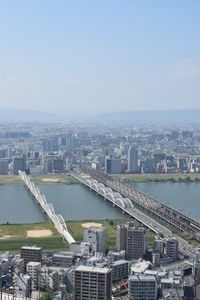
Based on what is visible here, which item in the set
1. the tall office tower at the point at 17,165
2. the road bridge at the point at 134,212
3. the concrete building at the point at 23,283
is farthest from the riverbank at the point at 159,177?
the concrete building at the point at 23,283

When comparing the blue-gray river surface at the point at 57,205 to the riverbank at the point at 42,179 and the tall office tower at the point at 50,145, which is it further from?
the tall office tower at the point at 50,145

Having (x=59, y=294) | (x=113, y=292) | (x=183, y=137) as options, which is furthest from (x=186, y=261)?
(x=183, y=137)

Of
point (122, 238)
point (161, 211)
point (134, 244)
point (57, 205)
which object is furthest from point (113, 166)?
point (134, 244)

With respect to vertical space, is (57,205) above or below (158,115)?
below

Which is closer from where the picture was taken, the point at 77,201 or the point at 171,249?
the point at 171,249

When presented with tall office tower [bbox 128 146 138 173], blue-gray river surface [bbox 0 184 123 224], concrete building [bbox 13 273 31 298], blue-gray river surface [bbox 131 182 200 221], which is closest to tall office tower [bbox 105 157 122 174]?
tall office tower [bbox 128 146 138 173]

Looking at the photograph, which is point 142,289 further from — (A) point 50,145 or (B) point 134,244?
(A) point 50,145

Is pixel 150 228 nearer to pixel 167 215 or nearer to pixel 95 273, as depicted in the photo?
pixel 167 215

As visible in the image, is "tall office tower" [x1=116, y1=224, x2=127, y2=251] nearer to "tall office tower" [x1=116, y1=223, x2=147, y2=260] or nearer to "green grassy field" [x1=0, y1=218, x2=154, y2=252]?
"tall office tower" [x1=116, y1=223, x2=147, y2=260]
